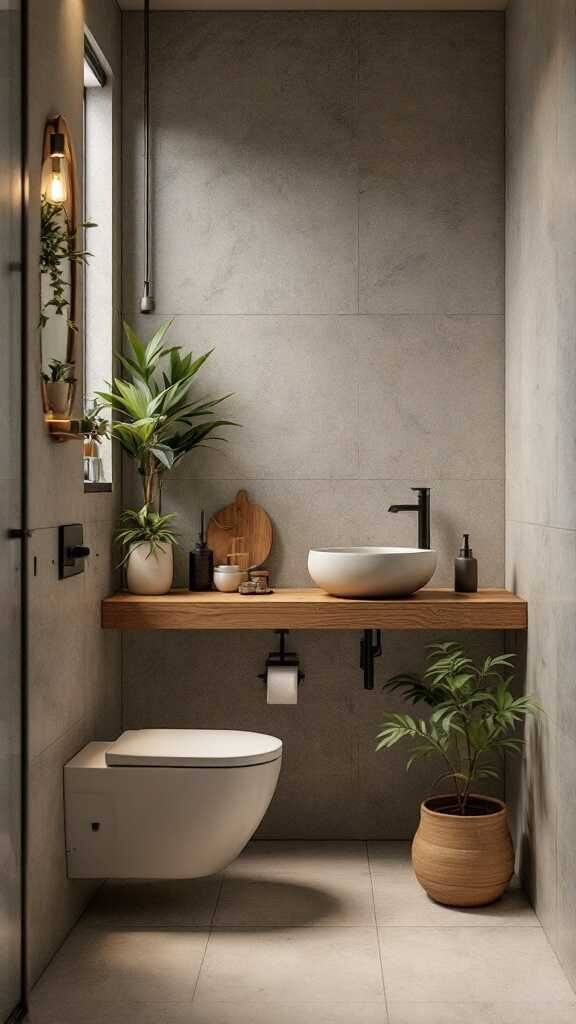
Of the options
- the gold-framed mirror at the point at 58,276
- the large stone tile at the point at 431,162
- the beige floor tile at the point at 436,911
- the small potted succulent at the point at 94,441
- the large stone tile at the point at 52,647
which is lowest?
the beige floor tile at the point at 436,911

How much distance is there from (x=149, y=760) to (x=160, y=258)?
67.8 inches

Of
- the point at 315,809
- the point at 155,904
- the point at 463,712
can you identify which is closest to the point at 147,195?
the point at 463,712

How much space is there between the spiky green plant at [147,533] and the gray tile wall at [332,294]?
10.0 inches

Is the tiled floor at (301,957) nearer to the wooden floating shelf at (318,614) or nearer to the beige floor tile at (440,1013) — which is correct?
the beige floor tile at (440,1013)

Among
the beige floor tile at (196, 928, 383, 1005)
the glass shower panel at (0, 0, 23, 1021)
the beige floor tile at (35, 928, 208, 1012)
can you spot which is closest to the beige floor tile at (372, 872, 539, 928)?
the beige floor tile at (196, 928, 383, 1005)

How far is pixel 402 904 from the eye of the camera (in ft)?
Result: 9.96

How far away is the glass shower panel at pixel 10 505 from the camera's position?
221cm

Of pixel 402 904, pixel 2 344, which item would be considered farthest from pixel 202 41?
pixel 402 904

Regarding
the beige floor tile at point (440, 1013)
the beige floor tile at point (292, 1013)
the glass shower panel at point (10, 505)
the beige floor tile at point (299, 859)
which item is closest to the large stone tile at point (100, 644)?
the beige floor tile at point (299, 859)

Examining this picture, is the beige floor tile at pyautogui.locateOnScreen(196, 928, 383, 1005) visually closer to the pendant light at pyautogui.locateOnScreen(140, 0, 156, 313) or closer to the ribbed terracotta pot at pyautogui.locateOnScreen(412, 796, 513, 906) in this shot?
the ribbed terracotta pot at pyautogui.locateOnScreen(412, 796, 513, 906)

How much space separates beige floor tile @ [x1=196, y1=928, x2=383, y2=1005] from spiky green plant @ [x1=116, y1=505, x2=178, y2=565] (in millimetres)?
1184

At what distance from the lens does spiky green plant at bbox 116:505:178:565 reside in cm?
337

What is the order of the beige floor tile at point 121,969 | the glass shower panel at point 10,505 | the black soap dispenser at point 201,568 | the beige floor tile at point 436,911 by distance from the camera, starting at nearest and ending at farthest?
the glass shower panel at point 10,505
the beige floor tile at point 121,969
the beige floor tile at point 436,911
the black soap dispenser at point 201,568

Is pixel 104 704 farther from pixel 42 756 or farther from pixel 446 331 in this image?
pixel 446 331
